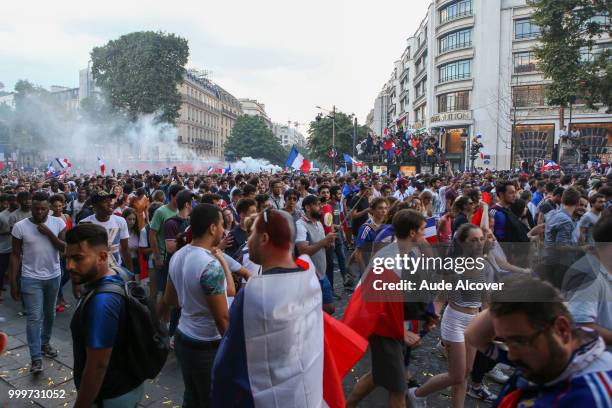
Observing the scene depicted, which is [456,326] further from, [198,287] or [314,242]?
[314,242]

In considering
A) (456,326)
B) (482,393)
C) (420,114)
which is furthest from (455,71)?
(456,326)

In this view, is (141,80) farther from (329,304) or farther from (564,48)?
(329,304)

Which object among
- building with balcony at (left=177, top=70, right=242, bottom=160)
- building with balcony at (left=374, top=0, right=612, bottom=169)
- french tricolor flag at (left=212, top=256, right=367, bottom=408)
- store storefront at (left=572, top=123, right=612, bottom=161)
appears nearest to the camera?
french tricolor flag at (left=212, top=256, right=367, bottom=408)

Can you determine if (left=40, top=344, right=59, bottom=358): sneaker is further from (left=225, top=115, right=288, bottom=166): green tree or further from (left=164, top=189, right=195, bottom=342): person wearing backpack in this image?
(left=225, top=115, right=288, bottom=166): green tree

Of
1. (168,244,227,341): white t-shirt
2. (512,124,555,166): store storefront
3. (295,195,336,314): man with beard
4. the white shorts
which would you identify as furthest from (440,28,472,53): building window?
(168,244,227,341): white t-shirt

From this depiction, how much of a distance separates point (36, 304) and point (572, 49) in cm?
2145

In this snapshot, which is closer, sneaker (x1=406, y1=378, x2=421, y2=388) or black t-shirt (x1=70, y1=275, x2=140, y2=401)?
black t-shirt (x1=70, y1=275, x2=140, y2=401)

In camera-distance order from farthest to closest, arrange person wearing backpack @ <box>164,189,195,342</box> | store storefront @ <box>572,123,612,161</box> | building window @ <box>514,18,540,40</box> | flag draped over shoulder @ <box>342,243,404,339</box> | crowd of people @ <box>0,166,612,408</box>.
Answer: building window @ <box>514,18,540,40</box>
store storefront @ <box>572,123,612,161</box>
person wearing backpack @ <box>164,189,195,342</box>
flag draped over shoulder @ <box>342,243,404,339</box>
crowd of people @ <box>0,166,612,408</box>

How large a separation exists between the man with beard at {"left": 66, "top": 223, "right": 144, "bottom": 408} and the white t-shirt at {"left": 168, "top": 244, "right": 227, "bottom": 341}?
51cm

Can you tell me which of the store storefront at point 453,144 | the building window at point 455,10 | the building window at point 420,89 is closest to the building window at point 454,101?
the store storefront at point 453,144

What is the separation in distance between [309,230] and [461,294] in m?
2.38

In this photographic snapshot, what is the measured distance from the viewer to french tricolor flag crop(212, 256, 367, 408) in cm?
198

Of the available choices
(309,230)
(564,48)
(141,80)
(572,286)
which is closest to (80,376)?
(572,286)

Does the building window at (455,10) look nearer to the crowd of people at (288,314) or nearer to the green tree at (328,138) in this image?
the green tree at (328,138)
